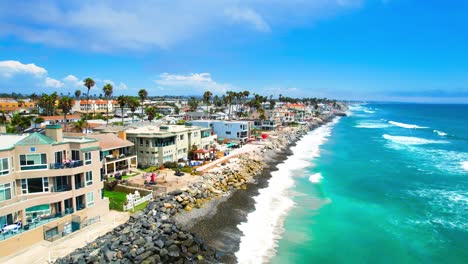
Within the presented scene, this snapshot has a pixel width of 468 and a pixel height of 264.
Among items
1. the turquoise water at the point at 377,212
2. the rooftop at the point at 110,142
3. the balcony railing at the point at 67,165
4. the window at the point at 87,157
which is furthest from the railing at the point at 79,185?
the turquoise water at the point at 377,212

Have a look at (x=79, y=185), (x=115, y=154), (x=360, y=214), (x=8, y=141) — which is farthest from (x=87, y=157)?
(x=360, y=214)

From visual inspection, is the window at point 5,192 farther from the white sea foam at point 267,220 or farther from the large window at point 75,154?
the white sea foam at point 267,220

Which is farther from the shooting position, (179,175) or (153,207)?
(179,175)

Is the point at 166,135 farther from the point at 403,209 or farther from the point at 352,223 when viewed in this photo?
the point at 403,209

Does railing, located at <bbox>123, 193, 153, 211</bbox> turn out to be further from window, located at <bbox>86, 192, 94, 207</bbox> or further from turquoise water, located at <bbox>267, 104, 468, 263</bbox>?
Answer: turquoise water, located at <bbox>267, 104, 468, 263</bbox>

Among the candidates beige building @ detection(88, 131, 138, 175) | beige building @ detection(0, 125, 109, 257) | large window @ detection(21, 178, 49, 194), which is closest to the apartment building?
beige building @ detection(88, 131, 138, 175)

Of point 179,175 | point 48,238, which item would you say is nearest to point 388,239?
point 179,175
